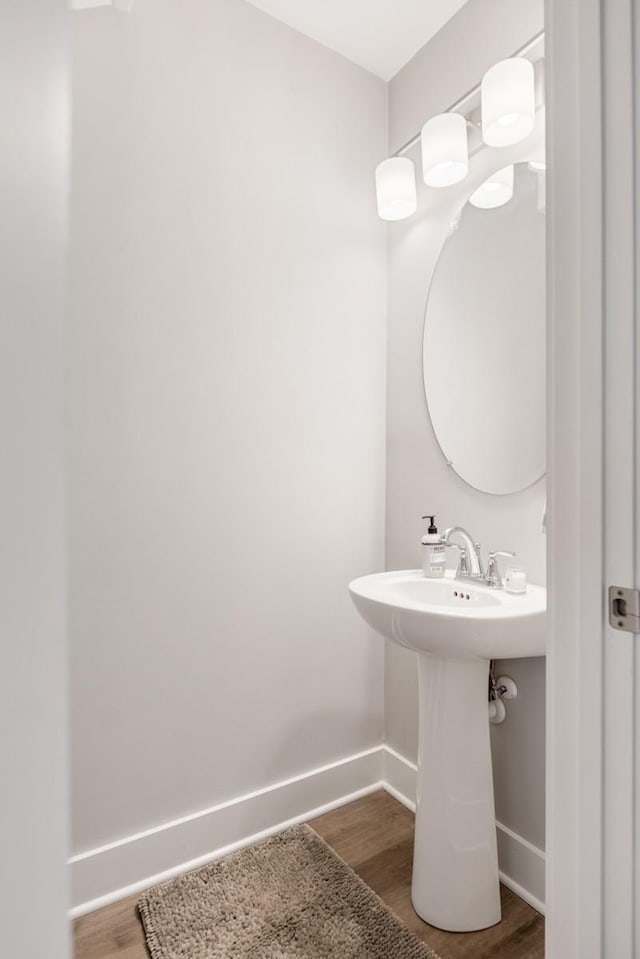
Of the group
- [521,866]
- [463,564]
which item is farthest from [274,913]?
[463,564]

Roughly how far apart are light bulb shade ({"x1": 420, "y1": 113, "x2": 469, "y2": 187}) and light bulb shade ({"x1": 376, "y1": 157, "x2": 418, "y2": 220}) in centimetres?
12

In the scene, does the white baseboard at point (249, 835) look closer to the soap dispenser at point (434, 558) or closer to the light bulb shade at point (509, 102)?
the soap dispenser at point (434, 558)

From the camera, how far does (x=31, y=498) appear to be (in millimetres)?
260

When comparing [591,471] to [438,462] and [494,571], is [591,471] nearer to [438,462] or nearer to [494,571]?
[494,571]

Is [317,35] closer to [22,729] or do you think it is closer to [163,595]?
[163,595]

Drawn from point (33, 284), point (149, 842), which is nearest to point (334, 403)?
point (149, 842)

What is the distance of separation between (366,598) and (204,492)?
57cm

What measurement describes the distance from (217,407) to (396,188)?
0.90 metres

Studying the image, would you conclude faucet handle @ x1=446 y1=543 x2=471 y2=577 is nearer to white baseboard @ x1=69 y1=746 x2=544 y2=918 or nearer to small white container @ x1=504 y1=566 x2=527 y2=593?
small white container @ x1=504 y1=566 x2=527 y2=593

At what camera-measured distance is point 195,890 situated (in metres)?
1.43

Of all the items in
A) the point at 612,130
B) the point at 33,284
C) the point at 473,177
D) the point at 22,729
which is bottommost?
the point at 22,729

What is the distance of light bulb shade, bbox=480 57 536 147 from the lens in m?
1.36

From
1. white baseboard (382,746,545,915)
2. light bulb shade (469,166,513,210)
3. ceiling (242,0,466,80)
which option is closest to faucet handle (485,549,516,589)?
white baseboard (382,746,545,915)

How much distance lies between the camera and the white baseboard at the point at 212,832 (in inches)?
55.3
